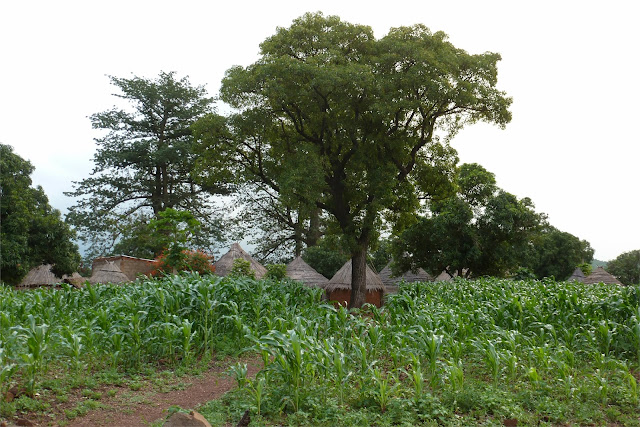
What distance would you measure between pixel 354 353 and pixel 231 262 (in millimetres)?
19214

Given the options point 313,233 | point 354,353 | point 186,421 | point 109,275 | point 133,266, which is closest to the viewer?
point 186,421

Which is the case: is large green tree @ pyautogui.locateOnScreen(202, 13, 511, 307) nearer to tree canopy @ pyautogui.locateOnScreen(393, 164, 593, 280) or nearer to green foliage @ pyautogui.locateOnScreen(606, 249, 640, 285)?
tree canopy @ pyautogui.locateOnScreen(393, 164, 593, 280)

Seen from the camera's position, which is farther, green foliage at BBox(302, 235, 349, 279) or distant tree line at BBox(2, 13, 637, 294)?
green foliage at BBox(302, 235, 349, 279)

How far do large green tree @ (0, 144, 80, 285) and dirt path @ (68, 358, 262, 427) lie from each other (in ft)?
52.8

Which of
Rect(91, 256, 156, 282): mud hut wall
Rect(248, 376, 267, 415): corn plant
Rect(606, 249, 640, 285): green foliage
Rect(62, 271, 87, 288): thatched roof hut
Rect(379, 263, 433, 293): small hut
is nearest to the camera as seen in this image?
Rect(248, 376, 267, 415): corn plant

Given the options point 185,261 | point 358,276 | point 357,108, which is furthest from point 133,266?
point 357,108

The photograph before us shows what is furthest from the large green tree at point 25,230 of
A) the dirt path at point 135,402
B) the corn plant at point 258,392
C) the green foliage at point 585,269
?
the green foliage at point 585,269

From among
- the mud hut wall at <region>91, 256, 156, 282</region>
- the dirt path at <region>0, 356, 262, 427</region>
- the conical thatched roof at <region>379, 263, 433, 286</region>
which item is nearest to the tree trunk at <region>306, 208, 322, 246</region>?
the conical thatched roof at <region>379, 263, 433, 286</region>

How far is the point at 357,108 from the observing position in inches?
615

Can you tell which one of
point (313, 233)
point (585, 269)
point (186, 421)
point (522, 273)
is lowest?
point (186, 421)

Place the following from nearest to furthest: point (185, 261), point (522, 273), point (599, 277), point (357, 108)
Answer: point (357, 108) → point (185, 261) → point (522, 273) → point (599, 277)

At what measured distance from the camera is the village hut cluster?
22156 millimetres

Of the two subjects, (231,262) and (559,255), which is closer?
(231,262)

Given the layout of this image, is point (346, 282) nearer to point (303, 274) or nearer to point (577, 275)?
point (303, 274)
